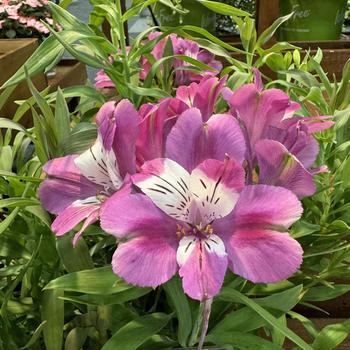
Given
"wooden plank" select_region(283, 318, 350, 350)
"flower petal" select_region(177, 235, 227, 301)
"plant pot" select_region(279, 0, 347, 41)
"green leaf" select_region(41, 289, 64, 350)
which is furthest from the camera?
"plant pot" select_region(279, 0, 347, 41)

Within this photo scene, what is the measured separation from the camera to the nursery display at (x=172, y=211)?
0.32 metres

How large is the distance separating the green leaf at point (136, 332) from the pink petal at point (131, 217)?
0.31ft

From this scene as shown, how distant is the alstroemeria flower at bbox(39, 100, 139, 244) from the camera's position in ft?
1.15

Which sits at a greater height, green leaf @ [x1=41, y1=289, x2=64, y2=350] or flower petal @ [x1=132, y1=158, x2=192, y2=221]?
flower petal @ [x1=132, y1=158, x2=192, y2=221]

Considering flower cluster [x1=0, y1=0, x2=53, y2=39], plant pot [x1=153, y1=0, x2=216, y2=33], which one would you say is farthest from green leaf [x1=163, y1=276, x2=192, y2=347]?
flower cluster [x1=0, y1=0, x2=53, y2=39]

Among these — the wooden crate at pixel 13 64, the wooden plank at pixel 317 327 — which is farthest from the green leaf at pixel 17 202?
the wooden crate at pixel 13 64

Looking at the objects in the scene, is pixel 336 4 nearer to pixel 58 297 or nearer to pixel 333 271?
→ pixel 333 271

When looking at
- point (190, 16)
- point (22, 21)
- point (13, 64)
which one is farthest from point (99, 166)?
point (22, 21)

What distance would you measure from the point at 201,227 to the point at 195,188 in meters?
0.03

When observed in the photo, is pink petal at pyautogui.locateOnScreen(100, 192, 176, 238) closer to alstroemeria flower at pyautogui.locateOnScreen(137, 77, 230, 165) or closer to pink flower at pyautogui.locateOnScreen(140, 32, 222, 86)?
alstroemeria flower at pyautogui.locateOnScreen(137, 77, 230, 165)

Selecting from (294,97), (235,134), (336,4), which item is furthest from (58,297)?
(336,4)

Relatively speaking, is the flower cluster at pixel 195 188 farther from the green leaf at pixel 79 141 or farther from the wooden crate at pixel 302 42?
the wooden crate at pixel 302 42

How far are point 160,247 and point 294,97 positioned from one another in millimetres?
270

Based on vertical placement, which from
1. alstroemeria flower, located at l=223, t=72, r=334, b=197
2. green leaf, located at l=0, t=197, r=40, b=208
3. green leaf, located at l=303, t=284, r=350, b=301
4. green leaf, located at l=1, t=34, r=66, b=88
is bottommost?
green leaf, located at l=303, t=284, r=350, b=301
